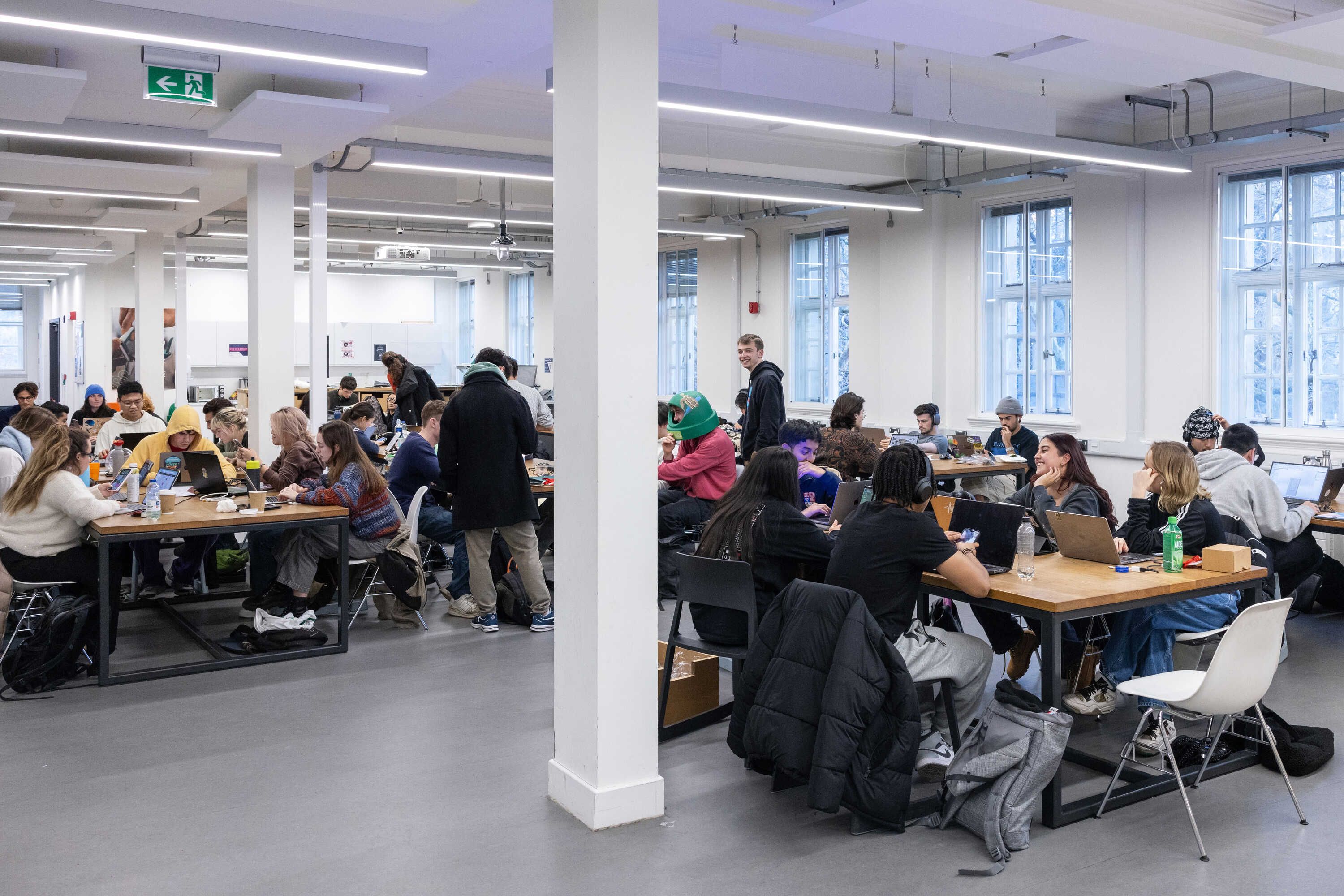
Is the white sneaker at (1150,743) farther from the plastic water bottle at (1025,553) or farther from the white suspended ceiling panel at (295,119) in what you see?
the white suspended ceiling panel at (295,119)

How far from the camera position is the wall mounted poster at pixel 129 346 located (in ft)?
45.6

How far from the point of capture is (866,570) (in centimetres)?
362

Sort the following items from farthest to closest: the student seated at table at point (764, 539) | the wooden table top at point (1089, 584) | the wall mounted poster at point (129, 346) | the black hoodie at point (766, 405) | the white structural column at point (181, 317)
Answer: the wall mounted poster at point (129, 346) < the white structural column at point (181, 317) < the black hoodie at point (766, 405) < the student seated at table at point (764, 539) < the wooden table top at point (1089, 584)

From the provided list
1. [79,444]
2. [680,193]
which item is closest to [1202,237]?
[680,193]

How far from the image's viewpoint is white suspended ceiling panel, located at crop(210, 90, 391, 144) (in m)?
6.38

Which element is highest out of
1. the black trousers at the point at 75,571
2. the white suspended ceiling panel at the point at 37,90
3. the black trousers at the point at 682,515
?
the white suspended ceiling panel at the point at 37,90

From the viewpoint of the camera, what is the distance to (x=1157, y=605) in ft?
12.6

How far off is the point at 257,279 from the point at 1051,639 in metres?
7.13

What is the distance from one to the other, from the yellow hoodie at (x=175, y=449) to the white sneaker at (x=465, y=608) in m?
1.77

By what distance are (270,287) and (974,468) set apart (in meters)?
5.76

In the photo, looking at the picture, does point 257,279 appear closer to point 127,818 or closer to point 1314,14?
point 127,818

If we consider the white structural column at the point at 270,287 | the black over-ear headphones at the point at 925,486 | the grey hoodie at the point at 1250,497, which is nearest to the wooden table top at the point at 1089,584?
the black over-ear headphones at the point at 925,486

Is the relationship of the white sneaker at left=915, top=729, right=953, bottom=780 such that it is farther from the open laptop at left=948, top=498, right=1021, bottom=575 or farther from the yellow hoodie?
the yellow hoodie

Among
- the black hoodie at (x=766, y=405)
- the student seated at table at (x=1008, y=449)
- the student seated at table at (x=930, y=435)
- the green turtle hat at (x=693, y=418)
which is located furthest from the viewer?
the student seated at table at (x=930, y=435)
